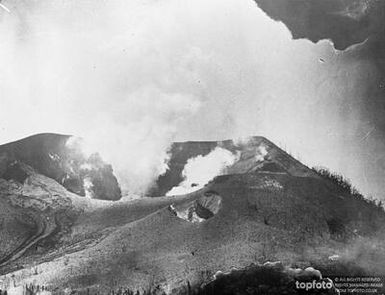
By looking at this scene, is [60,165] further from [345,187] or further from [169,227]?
[345,187]

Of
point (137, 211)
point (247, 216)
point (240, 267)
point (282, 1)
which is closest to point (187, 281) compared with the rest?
point (240, 267)

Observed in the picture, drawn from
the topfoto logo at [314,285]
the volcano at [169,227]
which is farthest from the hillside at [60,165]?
the topfoto logo at [314,285]

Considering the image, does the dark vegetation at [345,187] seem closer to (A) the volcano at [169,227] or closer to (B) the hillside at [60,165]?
(A) the volcano at [169,227]

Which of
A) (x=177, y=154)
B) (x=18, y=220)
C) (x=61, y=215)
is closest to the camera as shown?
(x=18, y=220)

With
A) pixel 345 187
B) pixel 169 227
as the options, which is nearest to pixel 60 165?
pixel 169 227

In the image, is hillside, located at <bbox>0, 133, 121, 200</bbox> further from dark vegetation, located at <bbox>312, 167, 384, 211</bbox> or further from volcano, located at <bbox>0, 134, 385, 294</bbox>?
dark vegetation, located at <bbox>312, 167, 384, 211</bbox>

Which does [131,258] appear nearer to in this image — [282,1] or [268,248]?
[268,248]
